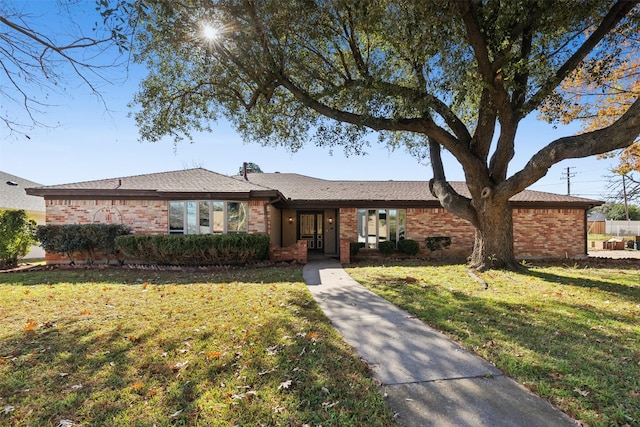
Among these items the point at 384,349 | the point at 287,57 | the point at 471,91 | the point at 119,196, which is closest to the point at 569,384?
the point at 384,349

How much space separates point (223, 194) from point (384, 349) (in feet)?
30.9

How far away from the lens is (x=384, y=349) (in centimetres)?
404

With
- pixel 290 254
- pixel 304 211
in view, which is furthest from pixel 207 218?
pixel 304 211

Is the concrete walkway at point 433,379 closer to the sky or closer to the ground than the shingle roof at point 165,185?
closer to the ground

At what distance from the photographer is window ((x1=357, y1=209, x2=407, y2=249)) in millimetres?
14359

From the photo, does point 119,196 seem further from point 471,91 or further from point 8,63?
point 471,91

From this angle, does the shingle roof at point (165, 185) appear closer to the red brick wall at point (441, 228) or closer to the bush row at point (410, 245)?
the bush row at point (410, 245)

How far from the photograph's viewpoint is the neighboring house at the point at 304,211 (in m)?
12.3

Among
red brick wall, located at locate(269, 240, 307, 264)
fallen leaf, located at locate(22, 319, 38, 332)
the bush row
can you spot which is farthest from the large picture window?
fallen leaf, located at locate(22, 319, 38, 332)

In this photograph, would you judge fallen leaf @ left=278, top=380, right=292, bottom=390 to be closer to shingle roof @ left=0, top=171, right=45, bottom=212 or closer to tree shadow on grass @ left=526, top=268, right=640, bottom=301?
tree shadow on grass @ left=526, top=268, right=640, bottom=301

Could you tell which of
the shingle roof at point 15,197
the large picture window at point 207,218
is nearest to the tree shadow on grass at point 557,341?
the large picture window at point 207,218

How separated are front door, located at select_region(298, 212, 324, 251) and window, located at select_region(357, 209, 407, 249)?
371cm

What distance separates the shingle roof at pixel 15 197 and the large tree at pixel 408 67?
11.4 m

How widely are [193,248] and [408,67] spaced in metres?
9.07
